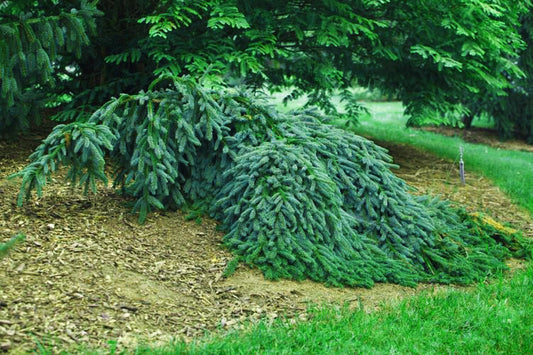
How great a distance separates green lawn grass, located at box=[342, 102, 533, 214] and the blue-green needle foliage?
2.65 m

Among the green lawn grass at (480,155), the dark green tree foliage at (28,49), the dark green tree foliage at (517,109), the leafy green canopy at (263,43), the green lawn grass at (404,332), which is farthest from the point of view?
the dark green tree foliage at (517,109)

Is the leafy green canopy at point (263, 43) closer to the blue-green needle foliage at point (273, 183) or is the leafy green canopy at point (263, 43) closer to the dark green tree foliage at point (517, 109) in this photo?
the blue-green needle foliage at point (273, 183)

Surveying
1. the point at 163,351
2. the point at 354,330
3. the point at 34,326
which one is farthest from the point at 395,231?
the point at 34,326

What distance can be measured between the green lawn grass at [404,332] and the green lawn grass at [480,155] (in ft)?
11.5

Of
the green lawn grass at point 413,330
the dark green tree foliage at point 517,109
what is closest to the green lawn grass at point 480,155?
the dark green tree foliage at point 517,109

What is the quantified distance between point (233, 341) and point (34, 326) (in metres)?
1.22

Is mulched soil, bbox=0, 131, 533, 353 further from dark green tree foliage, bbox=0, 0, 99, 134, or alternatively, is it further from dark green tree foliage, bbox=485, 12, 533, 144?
dark green tree foliage, bbox=485, 12, 533, 144

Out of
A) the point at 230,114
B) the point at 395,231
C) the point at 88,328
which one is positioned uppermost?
the point at 230,114

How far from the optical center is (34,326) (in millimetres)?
3676

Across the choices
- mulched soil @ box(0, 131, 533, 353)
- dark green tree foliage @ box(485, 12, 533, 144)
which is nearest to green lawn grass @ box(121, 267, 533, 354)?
mulched soil @ box(0, 131, 533, 353)

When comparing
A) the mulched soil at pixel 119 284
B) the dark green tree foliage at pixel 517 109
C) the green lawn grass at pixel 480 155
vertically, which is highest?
the dark green tree foliage at pixel 517 109

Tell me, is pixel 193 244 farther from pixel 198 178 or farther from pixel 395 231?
pixel 395 231

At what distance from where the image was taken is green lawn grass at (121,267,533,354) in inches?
149

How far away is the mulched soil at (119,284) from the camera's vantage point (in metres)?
3.80
